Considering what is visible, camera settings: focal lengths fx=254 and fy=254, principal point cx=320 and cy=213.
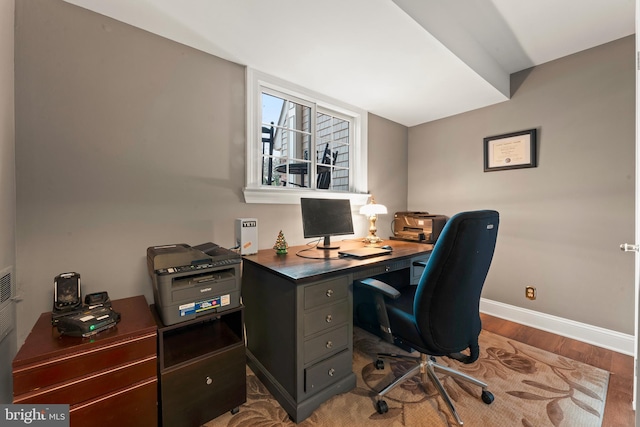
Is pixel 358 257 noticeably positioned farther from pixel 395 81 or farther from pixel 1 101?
pixel 1 101

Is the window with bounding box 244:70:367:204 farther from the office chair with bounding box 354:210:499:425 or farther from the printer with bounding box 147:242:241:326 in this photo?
the office chair with bounding box 354:210:499:425

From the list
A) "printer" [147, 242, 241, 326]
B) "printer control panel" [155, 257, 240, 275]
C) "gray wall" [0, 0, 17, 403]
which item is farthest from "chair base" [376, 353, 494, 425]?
"gray wall" [0, 0, 17, 403]

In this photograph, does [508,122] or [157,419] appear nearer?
[157,419]

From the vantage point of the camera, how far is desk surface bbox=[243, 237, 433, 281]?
1450 millimetres

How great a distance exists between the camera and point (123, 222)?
155 centimetres

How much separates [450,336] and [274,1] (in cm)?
204

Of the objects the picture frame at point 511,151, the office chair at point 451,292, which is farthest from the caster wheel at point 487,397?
the picture frame at point 511,151

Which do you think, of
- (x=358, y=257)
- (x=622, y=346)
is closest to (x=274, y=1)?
(x=358, y=257)

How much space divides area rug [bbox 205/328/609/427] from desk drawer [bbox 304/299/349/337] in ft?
Result: 1.53

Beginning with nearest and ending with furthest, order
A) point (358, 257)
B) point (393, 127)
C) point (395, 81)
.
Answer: point (358, 257) → point (395, 81) → point (393, 127)

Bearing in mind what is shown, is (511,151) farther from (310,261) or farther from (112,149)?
(112,149)

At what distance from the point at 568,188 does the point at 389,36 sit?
2.15 metres

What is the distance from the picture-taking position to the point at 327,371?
5.01 feet

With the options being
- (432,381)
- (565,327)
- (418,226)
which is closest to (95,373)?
(432,381)
